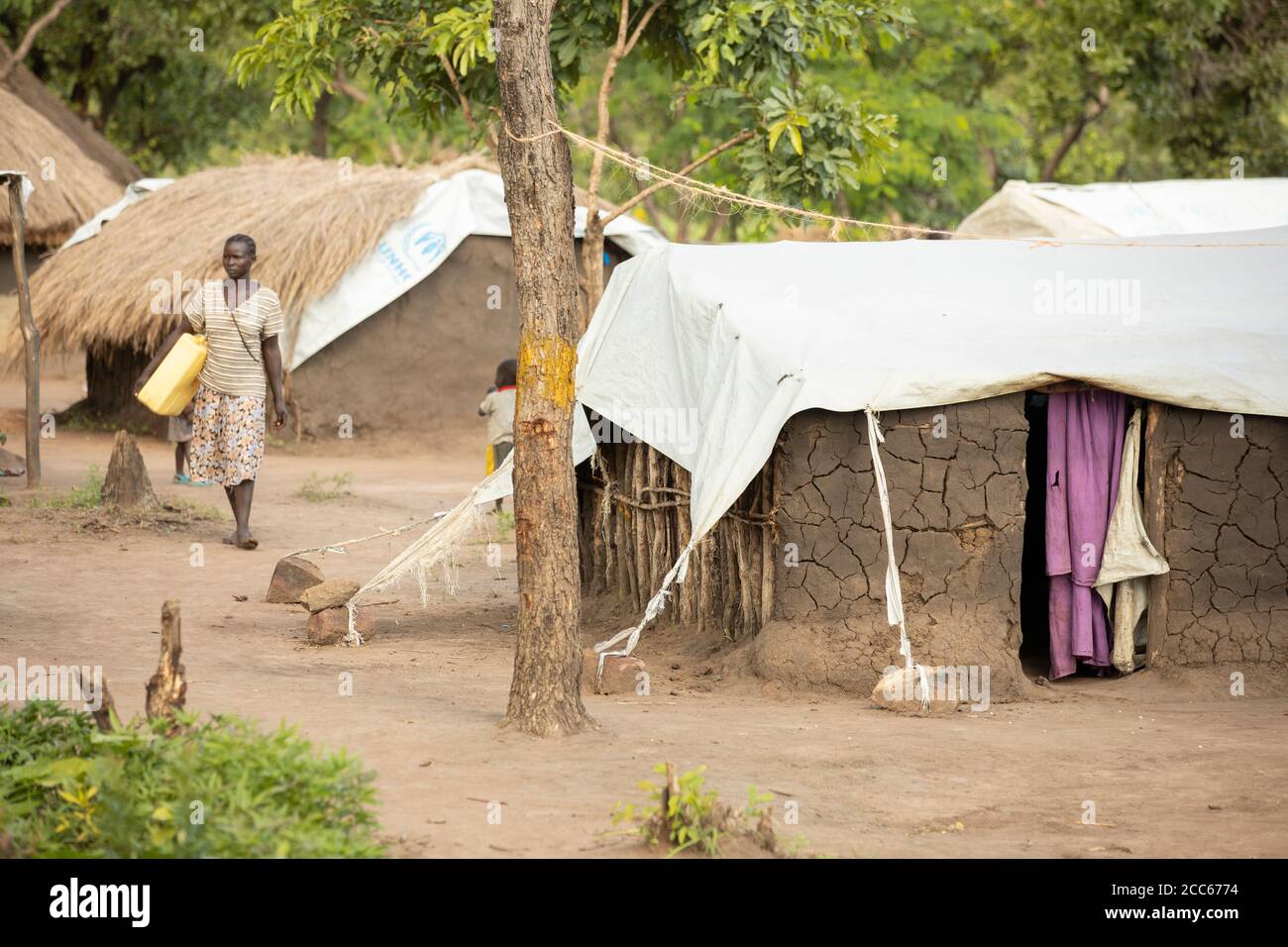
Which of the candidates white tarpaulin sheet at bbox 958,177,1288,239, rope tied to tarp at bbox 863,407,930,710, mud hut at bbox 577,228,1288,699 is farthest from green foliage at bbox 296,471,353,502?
white tarpaulin sheet at bbox 958,177,1288,239

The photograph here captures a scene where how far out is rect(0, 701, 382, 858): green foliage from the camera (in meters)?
3.70

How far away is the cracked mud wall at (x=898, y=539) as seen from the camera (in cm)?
626

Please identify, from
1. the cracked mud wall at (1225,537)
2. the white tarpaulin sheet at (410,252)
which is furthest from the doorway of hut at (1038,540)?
the white tarpaulin sheet at (410,252)

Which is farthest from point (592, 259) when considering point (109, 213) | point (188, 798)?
point (109, 213)

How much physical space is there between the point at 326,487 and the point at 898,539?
6.94 metres

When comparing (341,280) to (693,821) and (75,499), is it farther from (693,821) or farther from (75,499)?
(693,821)

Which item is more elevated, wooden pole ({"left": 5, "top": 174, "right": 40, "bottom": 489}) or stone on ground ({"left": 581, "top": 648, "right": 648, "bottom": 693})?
wooden pole ({"left": 5, "top": 174, "right": 40, "bottom": 489})

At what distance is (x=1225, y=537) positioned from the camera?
649 centimetres

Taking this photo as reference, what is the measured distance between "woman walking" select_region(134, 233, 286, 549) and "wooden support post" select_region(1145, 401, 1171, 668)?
4843 mm

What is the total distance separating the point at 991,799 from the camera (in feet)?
15.8

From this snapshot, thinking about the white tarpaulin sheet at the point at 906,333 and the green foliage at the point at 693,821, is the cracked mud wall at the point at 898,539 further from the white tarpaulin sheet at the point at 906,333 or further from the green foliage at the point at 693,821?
the green foliage at the point at 693,821

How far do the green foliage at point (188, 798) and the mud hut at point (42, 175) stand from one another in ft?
40.1

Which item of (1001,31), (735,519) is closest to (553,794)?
(735,519)

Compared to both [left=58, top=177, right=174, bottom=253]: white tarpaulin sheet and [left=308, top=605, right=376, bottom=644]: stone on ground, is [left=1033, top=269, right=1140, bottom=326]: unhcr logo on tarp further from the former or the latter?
[left=58, top=177, right=174, bottom=253]: white tarpaulin sheet
